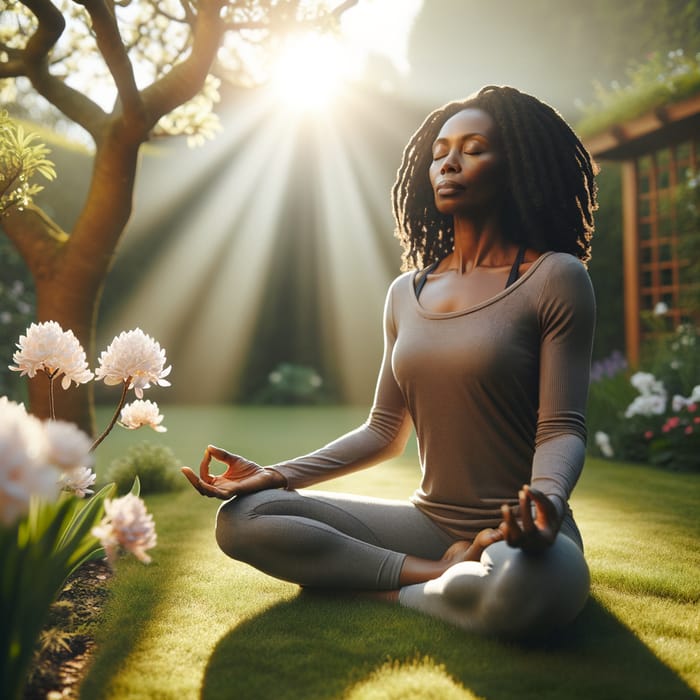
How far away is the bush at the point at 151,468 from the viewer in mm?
4848

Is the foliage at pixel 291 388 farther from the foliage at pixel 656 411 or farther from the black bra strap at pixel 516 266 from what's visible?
the black bra strap at pixel 516 266

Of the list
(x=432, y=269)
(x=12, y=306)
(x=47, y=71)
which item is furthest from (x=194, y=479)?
(x=12, y=306)

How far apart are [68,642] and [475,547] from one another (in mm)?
1212

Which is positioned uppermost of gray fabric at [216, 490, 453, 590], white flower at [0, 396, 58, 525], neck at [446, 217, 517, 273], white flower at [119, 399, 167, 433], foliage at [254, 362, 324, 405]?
neck at [446, 217, 517, 273]

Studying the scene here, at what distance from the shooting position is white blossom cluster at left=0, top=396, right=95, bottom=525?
122cm

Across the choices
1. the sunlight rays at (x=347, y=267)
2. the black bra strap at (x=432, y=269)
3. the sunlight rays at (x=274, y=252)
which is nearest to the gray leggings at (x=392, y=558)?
the black bra strap at (x=432, y=269)

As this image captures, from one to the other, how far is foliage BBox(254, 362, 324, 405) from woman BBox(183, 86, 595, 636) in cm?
1060

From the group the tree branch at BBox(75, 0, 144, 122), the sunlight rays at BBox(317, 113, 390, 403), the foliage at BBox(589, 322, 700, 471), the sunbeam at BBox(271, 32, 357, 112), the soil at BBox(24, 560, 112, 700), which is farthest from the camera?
the sunlight rays at BBox(317, 113, 390, 403)

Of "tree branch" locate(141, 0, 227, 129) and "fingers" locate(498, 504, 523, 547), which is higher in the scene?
"tree branch" locate(141, 0, 227, 129)

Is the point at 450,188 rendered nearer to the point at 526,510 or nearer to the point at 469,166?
the point at 469,166

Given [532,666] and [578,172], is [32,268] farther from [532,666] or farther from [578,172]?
[532,666]

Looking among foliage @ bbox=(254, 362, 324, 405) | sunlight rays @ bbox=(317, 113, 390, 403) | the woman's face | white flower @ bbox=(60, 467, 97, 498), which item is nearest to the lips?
the woman's face

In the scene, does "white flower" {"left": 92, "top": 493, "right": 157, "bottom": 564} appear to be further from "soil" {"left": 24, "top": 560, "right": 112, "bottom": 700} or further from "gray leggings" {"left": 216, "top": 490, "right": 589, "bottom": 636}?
"gray leggings" {"left": 216, "top": 490, "right": 589, "bottom": 636}

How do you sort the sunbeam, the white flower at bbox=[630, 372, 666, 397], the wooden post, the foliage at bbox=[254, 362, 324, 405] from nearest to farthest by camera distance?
the sunbeam, the white flower at bbox=[630, 372, 666, 397], the wooden post, the foliage at bbox=[254, 362, 324, 405]
